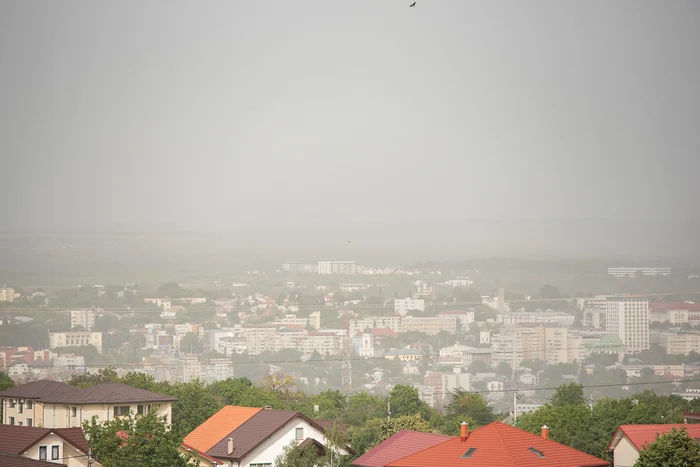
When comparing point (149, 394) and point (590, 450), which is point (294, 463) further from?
point (590, 450)

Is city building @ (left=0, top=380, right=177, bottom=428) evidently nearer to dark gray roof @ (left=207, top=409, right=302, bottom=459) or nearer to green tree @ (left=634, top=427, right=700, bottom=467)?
dark gray roof @ (left=207, top=409, right=302, bottom=459)

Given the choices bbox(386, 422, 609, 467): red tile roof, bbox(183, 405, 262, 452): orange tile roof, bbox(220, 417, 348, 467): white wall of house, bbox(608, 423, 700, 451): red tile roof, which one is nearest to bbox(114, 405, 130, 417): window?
bbox(183, 405, 262, 452): orange tile roof

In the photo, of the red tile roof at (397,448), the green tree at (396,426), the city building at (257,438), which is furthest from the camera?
the green tree at (396,426)

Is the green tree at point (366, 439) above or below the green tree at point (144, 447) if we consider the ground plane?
below

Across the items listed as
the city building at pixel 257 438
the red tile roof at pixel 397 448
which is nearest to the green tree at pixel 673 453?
the red tile roof at pixel 397 448

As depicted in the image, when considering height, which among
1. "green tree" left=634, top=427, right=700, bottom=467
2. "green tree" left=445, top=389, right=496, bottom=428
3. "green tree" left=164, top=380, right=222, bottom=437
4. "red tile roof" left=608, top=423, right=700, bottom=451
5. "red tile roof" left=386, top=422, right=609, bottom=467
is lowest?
"green tree" left=445, top=389, right=496, bottom=428

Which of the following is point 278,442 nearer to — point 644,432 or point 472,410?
point 644,432

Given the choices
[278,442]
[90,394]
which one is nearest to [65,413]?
[90,394]

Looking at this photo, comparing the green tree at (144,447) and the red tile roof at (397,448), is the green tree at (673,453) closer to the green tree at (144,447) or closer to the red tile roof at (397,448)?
the red tile roof at (397,448)
